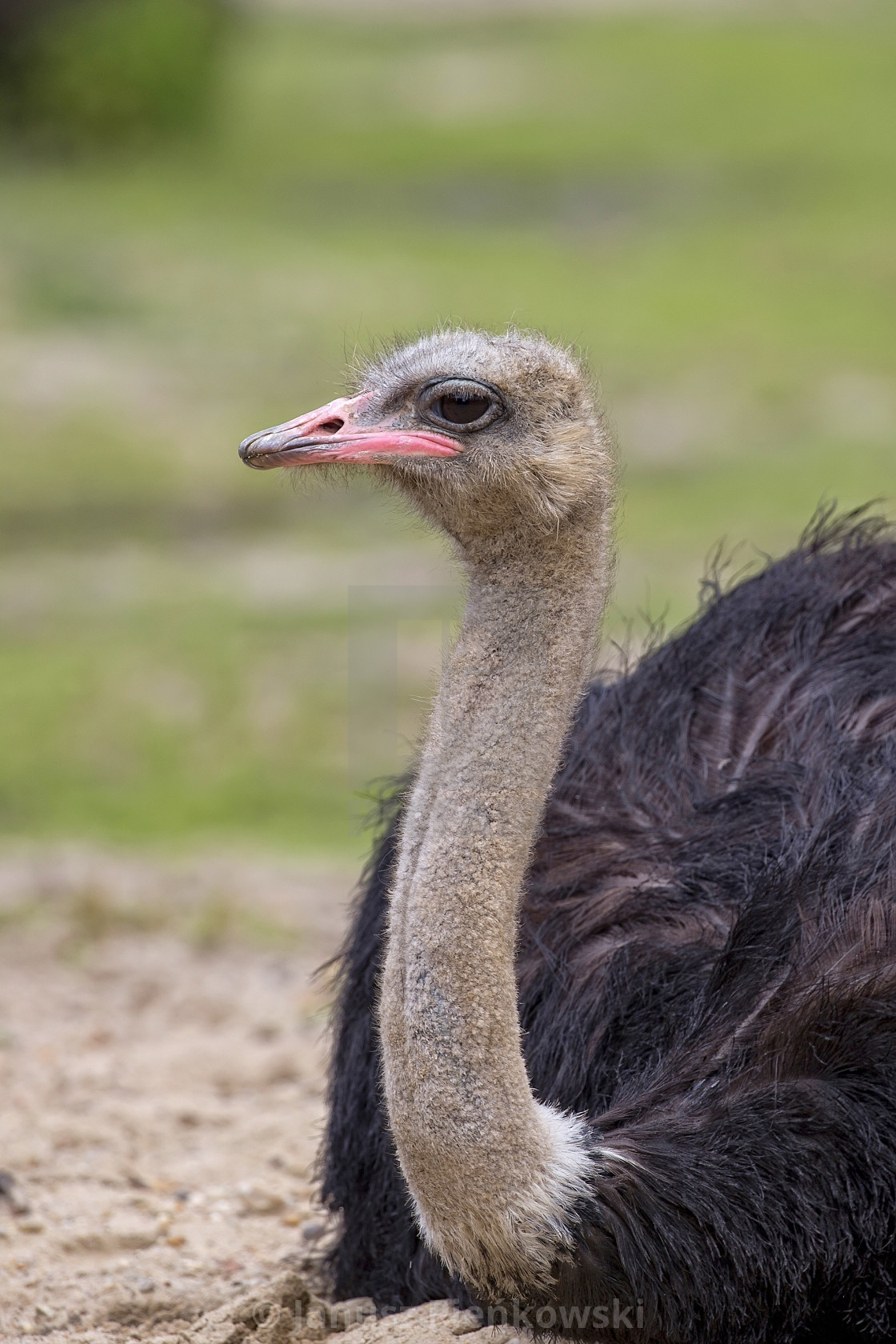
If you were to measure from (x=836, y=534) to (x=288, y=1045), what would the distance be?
6.60 ft

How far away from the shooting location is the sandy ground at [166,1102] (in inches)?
141

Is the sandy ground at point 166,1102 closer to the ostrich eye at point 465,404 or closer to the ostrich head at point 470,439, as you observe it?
the ostrich head at point 470,439

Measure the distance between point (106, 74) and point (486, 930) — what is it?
20.1 metres

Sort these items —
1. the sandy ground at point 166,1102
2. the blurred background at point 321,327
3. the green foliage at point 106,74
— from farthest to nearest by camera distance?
1. the green foliage at point 106,74
2. the blurred background at point 321,327
3. the sandy ground at point 166,1102

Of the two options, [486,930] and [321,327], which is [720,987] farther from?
[321,327]

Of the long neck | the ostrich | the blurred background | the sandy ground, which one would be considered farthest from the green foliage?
the long neck

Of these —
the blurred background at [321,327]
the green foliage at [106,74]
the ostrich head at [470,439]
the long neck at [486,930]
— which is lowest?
the long neck at [486,930]

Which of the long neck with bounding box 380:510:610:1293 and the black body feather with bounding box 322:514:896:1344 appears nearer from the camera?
the long neck with bounding box 380:510:610:1293

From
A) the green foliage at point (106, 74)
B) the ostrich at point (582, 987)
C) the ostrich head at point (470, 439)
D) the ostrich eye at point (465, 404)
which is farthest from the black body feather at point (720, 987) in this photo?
the green foliage at point (106, 74)

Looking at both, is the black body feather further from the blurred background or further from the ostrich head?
the ostrich head

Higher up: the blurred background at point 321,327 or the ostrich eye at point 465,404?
the blurred background at point 321,327

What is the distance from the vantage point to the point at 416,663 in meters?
7.91

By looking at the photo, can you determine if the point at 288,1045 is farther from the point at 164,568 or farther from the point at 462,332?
the point at 164,568

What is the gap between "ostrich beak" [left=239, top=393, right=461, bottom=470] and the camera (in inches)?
102
